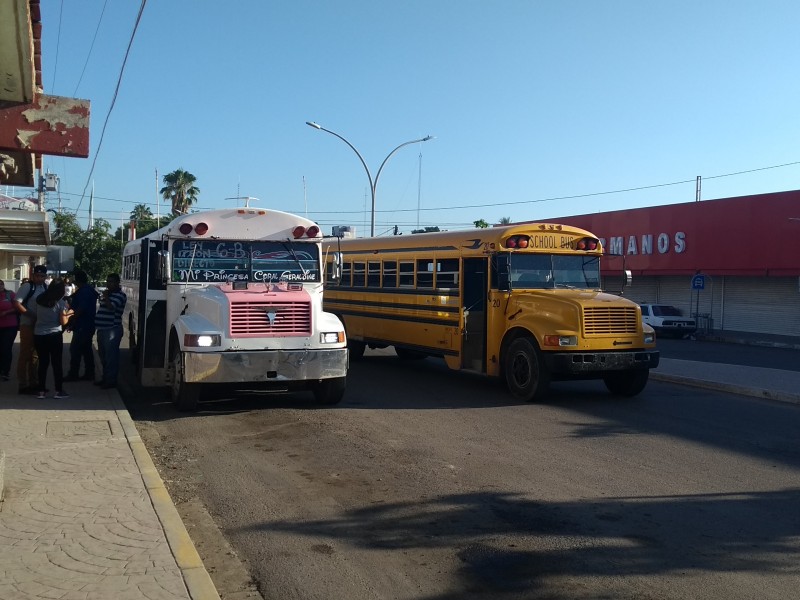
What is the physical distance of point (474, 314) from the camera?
1357cm

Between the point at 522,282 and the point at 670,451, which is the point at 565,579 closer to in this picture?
the point at 670,451

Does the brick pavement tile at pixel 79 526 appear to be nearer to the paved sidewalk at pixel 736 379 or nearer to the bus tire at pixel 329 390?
the bus tire at pixel 329 390

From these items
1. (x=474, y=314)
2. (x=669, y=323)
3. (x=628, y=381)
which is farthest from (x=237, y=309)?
(x=669, y=323)

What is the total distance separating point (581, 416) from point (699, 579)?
6.15m

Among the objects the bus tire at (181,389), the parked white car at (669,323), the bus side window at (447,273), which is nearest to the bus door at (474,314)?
the bus side window at (447,273)

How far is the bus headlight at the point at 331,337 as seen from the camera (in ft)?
36.1

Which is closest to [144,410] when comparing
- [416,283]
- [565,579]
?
[416,283]

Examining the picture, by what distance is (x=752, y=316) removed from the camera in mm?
35062

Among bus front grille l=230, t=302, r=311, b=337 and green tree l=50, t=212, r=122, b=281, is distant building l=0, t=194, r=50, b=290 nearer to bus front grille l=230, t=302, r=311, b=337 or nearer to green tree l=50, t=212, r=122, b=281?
bus front grille l=230, t=302, r=311, b=337

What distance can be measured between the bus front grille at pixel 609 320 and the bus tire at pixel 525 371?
87 centimetres

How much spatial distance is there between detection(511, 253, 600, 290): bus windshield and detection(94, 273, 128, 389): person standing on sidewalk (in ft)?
20.7

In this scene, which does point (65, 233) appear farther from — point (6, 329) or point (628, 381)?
point (628, 381)

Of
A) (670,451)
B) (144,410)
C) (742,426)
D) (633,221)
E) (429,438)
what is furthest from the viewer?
(633,221)

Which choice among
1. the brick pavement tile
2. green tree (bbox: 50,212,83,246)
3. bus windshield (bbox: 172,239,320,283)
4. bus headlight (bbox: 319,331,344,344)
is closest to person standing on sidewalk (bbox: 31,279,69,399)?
bus windshield (bbox: 172,239,320,283)
